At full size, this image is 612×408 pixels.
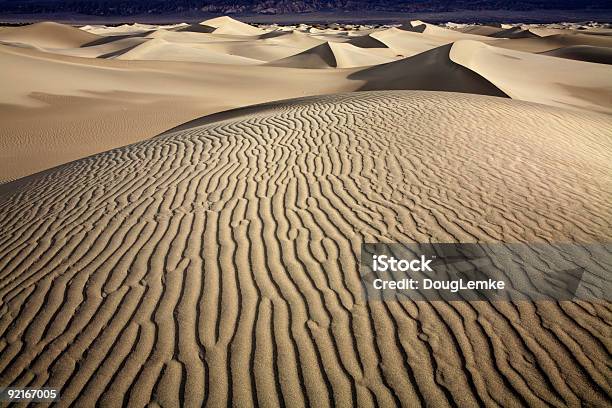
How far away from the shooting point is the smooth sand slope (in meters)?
2.97

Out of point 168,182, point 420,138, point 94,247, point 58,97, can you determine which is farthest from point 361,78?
point 94,247

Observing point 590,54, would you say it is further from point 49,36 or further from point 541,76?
point 49,36

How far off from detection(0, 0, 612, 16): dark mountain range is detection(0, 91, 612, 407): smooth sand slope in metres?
122

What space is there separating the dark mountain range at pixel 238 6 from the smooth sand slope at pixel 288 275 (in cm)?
12246

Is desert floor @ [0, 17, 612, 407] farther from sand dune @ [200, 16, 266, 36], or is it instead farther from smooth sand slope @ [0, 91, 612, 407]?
sand dune @ [200, 16, 266, 36]

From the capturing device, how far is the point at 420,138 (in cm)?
718

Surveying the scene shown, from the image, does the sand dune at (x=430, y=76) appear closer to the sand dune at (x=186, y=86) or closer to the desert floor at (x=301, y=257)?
the sand dune at (x=186, y=86)

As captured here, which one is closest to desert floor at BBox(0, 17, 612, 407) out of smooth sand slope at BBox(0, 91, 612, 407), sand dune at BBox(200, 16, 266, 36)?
smooth sand slope at BBox(0, 91, 612, 407)

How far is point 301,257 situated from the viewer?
4203mm

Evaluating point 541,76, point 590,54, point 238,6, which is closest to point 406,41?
point 590,54

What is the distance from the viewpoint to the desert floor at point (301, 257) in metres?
2.98

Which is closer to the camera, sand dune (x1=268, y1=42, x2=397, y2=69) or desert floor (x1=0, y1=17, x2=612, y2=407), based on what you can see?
desert floor (x1=0, y1=17, x2=612, y2=407)

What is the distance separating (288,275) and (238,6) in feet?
445

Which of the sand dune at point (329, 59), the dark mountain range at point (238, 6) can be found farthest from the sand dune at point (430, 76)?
the dark mountain range at point (238, 6)
